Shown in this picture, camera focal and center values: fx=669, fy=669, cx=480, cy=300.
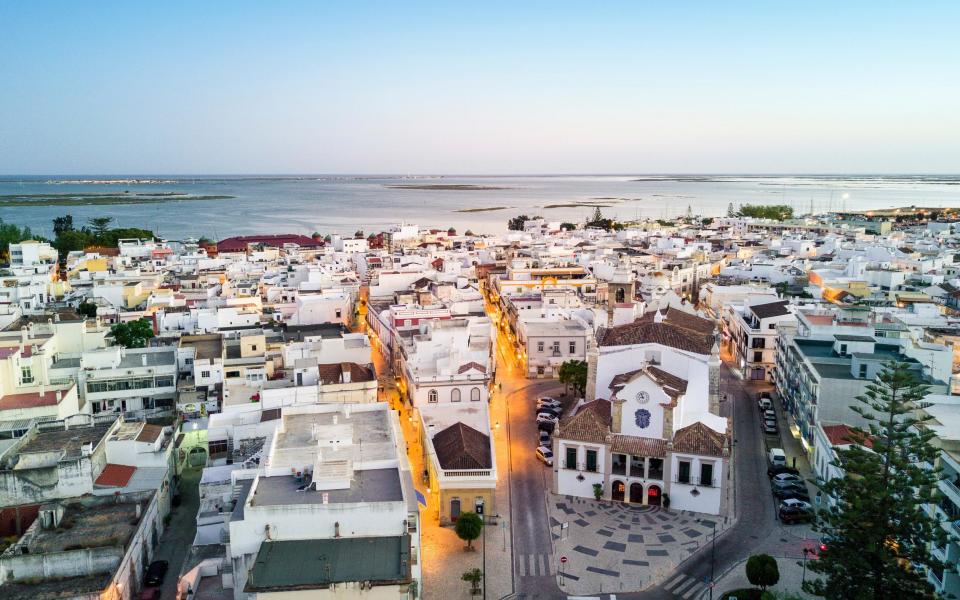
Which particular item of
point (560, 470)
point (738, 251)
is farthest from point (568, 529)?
point (738, 251)

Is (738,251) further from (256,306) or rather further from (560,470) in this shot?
(560,470)

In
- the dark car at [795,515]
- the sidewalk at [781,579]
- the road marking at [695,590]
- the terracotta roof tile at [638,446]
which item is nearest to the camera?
the road marking at [695,590]

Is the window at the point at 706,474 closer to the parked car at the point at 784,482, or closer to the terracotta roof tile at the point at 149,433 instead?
the parked car at the point at 784,482

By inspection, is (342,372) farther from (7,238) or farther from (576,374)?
(7,238)

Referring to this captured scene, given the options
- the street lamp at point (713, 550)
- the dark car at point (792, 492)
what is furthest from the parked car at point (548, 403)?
the dark car at point (792, 492)

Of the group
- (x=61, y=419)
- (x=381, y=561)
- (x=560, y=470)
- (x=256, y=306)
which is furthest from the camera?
(x=256, y=306)

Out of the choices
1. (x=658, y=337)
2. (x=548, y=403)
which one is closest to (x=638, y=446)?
(x=658, y=337)
